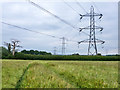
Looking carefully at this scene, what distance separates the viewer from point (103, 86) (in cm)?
1071

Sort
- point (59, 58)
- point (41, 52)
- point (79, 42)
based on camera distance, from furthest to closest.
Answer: point (41, 52)
point (59, 58)
point (79, 42)

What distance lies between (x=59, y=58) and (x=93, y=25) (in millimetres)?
32049

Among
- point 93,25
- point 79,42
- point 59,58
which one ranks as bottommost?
point 59,58

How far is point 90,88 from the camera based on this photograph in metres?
10.2

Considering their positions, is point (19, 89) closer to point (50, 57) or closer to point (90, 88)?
point (90, 88)

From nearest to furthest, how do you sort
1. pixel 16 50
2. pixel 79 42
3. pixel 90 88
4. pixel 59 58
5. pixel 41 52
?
pixel 90 88 → pixel 79 42 → pixel 59 58 → pixel 16 50 → pixel 41 52

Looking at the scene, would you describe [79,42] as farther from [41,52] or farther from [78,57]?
[41,52]

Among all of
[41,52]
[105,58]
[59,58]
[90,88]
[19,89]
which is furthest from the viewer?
[41,52]

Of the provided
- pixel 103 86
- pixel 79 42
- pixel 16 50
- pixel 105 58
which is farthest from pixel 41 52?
pixel 103 86

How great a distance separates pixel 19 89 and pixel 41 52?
144m

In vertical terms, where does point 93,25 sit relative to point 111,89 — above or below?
above

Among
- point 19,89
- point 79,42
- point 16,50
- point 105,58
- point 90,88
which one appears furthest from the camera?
point 16,50

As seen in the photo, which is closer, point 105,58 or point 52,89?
point 52,89

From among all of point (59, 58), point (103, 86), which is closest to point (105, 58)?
point (59, 58)
